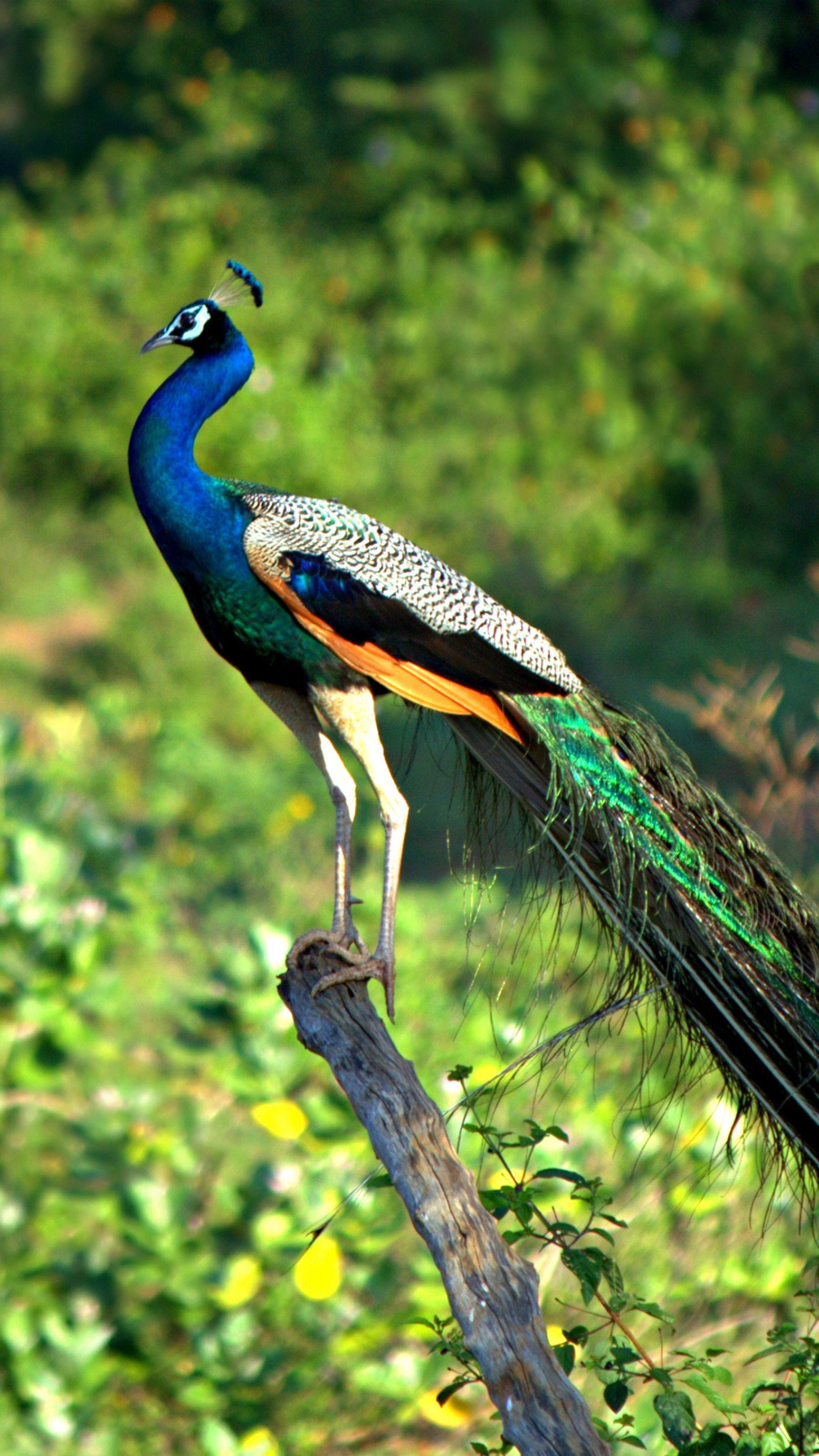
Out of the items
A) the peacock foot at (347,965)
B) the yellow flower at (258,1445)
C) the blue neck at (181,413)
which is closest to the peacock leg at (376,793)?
the peacock foot at (347,965)

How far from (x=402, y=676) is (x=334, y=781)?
0.29 meters

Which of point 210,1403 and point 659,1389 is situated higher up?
point 210,1403

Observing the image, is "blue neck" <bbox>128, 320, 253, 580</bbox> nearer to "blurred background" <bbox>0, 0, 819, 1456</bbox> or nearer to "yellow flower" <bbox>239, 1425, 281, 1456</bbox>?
"blurred background" <bbox>0, 0, 819, 1456</bbox>

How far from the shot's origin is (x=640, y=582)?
751 centimetres

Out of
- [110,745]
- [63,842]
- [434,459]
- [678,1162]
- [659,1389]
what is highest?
[434,459]

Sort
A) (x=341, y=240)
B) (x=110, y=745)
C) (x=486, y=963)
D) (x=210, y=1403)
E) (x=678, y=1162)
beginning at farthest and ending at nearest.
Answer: (x=341, y=240) < (x=110, y=745) < (x=486, y=963) < (x=678, y=1162) < (x=210, y=1403)

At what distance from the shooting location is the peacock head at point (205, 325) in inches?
84.7

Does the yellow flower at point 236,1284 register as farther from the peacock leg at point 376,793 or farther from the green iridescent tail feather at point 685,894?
the green iridescent tail feather at point 685,894

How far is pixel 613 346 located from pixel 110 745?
4.17 metres

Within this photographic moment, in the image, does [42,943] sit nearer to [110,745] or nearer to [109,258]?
[110,745]

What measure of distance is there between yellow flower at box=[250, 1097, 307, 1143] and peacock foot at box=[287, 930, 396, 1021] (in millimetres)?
619

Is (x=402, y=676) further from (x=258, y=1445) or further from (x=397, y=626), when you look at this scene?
(x=258, y=1445)

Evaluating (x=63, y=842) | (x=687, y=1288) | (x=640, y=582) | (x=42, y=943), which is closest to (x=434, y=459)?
(x=640, y=582)

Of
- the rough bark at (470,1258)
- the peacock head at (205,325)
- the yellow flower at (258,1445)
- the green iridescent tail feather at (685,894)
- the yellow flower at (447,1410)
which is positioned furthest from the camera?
the yellow flower at (447,1410)
